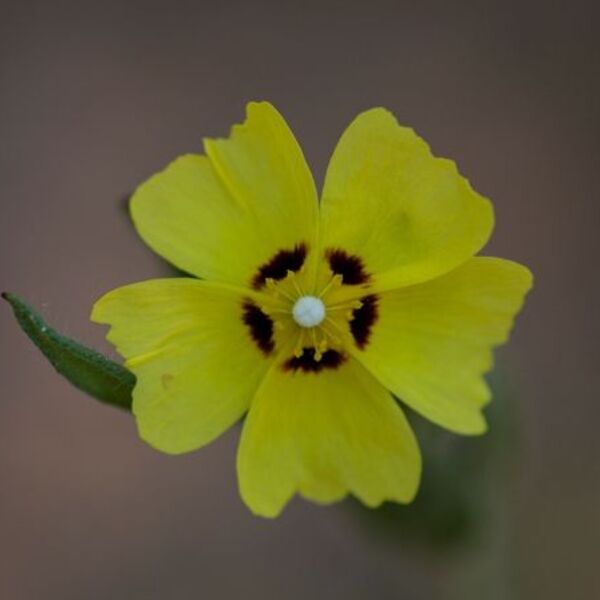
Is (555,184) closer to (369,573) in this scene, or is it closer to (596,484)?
(596,484)

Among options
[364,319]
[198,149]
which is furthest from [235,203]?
[198,149]

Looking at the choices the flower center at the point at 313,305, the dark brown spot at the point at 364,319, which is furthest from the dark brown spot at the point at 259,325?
the dark brown spot at the point at 364,319

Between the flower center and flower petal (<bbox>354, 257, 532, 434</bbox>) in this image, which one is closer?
flower petal (<bbox>354, 257, 532, 434</bbox>)

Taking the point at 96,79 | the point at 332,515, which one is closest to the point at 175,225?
the point at 332,515

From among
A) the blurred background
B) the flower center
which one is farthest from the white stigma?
the blurred background

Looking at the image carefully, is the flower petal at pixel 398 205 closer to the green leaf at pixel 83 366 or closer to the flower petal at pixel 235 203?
the flower petal at pixel 235 203

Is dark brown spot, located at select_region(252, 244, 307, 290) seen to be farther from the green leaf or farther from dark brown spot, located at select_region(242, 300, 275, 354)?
the green leaf

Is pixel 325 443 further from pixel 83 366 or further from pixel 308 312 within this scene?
pixel 83 366

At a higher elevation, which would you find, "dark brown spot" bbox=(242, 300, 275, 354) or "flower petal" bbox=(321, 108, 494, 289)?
"flower petal" bbox=(321, 108, 494, 289)
